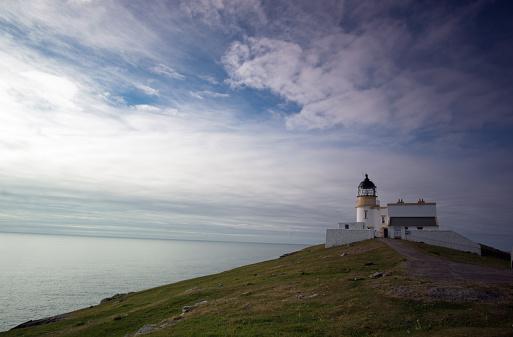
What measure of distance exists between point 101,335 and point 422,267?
1327 inches

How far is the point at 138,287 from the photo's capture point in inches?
2990

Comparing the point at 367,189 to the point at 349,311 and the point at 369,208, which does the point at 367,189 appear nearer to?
the point at 369,208

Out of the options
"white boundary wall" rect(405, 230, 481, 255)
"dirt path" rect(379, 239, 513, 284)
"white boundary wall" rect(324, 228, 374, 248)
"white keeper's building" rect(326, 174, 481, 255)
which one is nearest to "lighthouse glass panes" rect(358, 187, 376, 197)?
"white keeper's building" rect(326, 174, 481, 255)

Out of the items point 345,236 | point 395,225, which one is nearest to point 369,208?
point 395,225

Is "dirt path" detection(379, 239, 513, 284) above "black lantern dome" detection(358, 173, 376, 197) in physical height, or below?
below

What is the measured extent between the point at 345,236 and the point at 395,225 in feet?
37.2

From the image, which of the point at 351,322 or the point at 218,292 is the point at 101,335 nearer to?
the point at 218,292

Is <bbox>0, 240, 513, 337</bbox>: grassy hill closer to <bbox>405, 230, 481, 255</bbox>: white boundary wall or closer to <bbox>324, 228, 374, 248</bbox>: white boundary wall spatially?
<bbox>405, 230, 481, 255</bbox>: white boundary wall

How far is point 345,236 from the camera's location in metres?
66.1

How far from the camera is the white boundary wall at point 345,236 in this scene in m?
64.1

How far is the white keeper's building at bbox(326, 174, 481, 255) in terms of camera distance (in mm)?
55219

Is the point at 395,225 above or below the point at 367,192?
below

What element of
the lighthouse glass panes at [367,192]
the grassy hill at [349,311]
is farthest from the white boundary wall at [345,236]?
the grassy hill at [349,311]

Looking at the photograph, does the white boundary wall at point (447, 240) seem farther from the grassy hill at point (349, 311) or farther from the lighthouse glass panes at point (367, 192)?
the grassy hill at point (349, 311)
